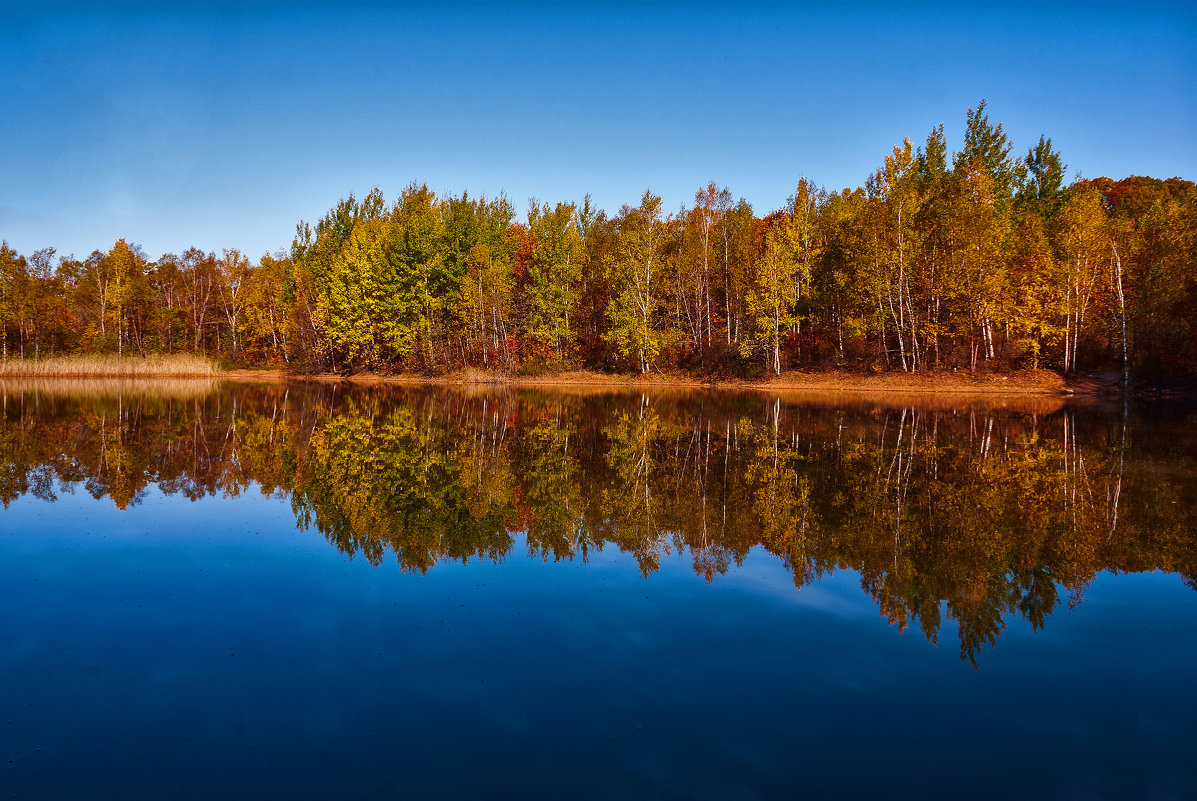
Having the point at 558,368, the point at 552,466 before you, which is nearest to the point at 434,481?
the point at 552,466

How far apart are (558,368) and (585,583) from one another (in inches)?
1975

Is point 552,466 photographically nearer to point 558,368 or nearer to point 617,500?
point 617,500

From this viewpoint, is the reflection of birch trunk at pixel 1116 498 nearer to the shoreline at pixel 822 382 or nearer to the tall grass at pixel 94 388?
the shoreline at pixel 822 382

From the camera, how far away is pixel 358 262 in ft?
205

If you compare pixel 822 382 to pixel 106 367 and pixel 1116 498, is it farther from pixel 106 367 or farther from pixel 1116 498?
pixel 106 367

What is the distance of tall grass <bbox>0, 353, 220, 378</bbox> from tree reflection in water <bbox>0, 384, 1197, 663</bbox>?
33.8m

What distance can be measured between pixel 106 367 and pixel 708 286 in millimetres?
50861

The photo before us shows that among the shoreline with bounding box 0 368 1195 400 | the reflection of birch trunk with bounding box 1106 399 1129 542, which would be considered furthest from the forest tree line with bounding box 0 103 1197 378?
the reflection of birch trunk with bounding box 1106 399 1129 542

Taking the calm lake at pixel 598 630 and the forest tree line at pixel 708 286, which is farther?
the forest tree line at pixel 708 286

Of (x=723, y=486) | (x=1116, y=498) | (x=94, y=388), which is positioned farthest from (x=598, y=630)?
(x=94, y=388)

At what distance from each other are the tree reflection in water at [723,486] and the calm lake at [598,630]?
0.35ft

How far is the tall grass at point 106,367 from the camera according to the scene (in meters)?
56.0

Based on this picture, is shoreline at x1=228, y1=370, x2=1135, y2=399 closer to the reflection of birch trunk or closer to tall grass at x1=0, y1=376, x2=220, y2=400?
tall grass at x1=0, y1=376, x2=220, y2=400

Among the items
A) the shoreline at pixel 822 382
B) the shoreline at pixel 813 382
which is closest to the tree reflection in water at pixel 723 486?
the shoreline at pixel 813 382
